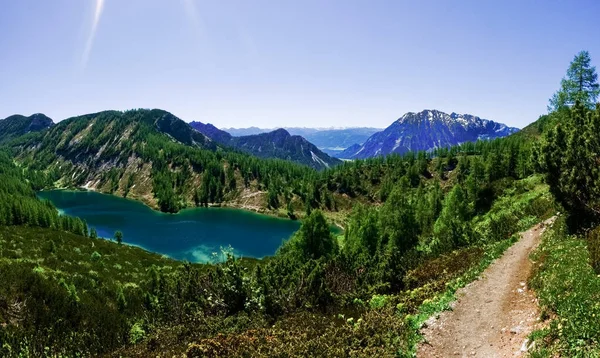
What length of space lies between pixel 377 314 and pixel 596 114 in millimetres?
19529

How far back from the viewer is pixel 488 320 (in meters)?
17.3

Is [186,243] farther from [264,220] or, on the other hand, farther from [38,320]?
[38,320]

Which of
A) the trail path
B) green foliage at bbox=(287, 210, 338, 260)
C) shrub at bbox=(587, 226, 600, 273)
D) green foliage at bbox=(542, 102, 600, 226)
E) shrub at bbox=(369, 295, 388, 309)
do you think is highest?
green foliage at bbox=(542, 102, 600, 226)

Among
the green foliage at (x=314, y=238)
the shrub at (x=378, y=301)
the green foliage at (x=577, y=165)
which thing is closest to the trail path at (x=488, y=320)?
the shrub at (x=378, y=301)

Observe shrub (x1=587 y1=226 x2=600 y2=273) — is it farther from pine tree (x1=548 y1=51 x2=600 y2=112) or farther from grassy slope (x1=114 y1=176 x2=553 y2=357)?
pine tree (x1=548 y1=51 x2=600 y2=112)

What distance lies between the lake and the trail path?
311 feet

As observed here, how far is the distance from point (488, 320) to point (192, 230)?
5820 inches

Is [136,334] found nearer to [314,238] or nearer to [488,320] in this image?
[488,320]

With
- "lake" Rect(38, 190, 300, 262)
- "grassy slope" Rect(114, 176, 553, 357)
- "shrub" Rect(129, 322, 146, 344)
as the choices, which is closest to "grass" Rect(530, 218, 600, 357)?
"grassy slope" Rect(114, 176, 553, 357)

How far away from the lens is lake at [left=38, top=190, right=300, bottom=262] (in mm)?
123188

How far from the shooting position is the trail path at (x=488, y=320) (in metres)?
14.9

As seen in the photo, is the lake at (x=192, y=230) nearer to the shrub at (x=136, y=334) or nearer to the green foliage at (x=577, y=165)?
the shrub at (x=136, y=334)

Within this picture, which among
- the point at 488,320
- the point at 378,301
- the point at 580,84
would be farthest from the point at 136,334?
the point at 580,84

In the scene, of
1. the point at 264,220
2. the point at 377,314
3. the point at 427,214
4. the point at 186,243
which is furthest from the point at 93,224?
the point at 377,314
